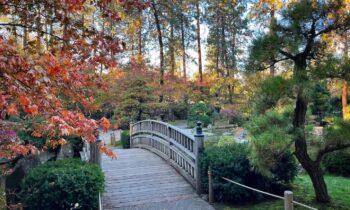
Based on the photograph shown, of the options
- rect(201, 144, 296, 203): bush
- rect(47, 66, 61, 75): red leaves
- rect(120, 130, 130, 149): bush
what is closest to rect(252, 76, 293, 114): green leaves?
rect(201, 144, 296, 203): bush

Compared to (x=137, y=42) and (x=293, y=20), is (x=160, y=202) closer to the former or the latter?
(x=293, y=20)

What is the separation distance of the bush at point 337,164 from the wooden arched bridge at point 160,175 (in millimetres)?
3277

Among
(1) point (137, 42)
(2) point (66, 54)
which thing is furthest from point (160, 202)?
(1) point (137, 42)

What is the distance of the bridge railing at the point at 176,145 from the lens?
5848 millimetres

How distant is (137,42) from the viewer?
2062cm

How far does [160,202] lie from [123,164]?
2.59 meters

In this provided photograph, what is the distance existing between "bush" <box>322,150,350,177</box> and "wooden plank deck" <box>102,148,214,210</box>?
3.42 metres

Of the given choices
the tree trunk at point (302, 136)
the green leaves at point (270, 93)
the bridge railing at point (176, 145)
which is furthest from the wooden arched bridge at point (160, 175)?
the tree trunk at point (302, 136)

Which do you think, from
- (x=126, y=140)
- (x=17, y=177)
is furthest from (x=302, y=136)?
(x=126, y=140)

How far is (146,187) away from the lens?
607 centimetres

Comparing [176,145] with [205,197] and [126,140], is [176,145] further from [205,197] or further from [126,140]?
[126,140]

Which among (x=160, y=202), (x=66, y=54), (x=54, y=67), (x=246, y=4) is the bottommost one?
(x=160, y=202)

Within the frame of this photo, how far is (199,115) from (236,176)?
12.1m

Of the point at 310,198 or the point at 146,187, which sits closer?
the point at 310,198
